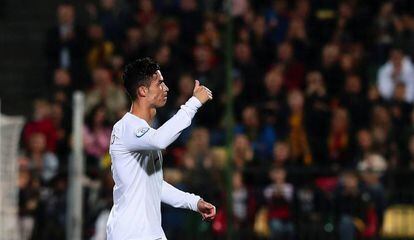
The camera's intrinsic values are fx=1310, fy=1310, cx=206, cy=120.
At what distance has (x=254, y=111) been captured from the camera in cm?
1560

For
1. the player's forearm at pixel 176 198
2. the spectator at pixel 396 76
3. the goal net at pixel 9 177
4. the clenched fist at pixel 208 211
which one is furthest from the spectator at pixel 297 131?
the clenched fist at pixel 208 211

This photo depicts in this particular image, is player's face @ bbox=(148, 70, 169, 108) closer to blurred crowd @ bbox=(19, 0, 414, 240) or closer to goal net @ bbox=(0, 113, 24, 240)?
goal net @ bbox=(0, 113, 24, 240)

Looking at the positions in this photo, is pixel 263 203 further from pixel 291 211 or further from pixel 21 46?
pixel 21 46

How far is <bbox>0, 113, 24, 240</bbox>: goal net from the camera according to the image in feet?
46.9

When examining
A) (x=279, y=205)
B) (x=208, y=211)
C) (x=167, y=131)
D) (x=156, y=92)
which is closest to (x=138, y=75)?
(x=156, y=92)

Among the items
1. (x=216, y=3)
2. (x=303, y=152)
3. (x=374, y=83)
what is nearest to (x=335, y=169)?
(x=303, y=152)

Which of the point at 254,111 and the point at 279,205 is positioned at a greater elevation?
the point at 254,111

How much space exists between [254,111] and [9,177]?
3.05 metres

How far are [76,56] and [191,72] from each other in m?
1.70

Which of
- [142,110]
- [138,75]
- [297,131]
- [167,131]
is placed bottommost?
[167,131]

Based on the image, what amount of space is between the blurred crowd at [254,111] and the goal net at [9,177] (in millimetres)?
141

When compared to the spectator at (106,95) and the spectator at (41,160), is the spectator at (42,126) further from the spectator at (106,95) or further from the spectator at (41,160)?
the spectator at (106,95)

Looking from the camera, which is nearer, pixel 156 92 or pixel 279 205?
pixel 156 92

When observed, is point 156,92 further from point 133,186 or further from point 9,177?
point 9,177
